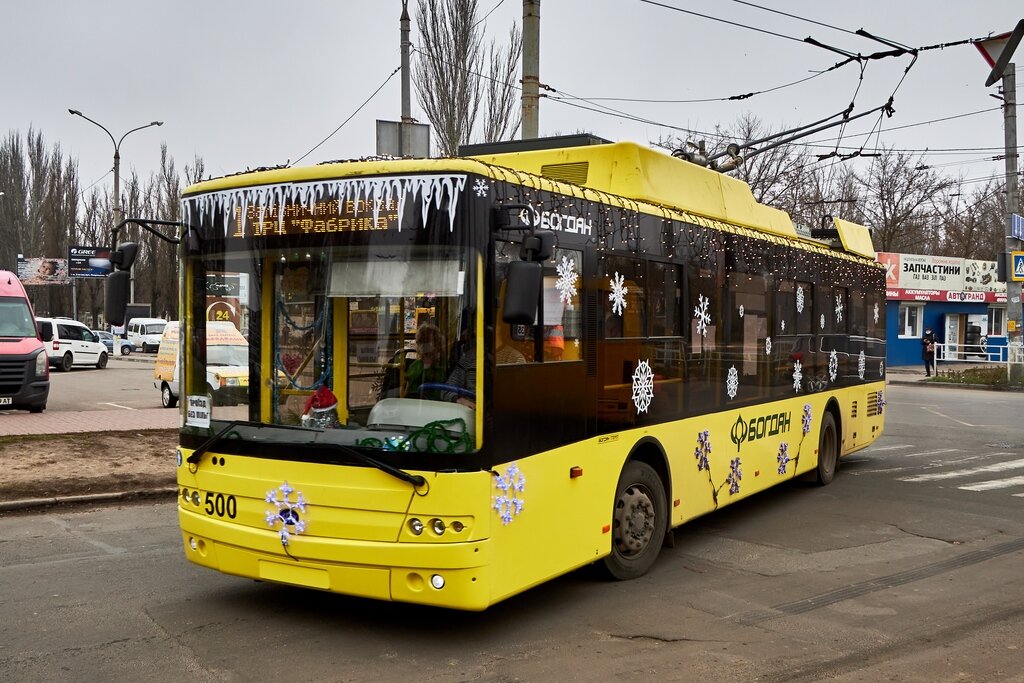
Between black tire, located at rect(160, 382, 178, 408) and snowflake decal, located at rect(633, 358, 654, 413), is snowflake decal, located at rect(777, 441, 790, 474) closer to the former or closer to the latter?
snowflake decal, located at rect(633, 358, 654, 413)

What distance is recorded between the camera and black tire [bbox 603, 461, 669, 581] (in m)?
6.70

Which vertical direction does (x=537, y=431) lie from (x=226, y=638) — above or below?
above

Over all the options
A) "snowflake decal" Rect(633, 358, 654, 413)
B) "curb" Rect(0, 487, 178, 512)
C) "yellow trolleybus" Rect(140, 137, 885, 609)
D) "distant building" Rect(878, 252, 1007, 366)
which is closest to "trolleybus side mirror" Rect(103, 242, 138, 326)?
"yellow trolleybus" Rect(140, 137, 885, 609)

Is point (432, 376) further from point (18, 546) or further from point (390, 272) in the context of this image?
point (18, 546)

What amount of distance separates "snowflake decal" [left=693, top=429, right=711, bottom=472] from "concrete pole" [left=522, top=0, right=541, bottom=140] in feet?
20.9

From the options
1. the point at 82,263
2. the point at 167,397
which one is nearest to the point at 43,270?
the point at 82,263

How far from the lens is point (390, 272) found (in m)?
5.30

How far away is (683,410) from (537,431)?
90.2 inches

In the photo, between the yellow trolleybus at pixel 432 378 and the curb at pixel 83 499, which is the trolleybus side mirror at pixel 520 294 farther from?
the curb at pixel 83 499

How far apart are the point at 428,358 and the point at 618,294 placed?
6.26 feet

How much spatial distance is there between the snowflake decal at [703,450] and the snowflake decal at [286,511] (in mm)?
3633

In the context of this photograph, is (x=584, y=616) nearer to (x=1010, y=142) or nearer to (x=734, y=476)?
(x=734, y=476)

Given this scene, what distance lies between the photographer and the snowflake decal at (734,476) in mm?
8469

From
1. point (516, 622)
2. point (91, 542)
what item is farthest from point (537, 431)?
point (91, 542)
